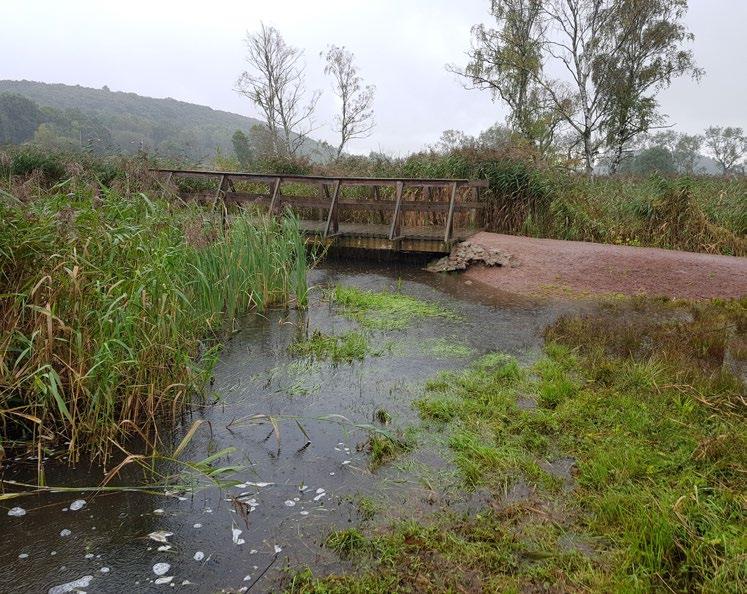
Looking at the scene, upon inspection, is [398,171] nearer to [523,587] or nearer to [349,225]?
[349,225]

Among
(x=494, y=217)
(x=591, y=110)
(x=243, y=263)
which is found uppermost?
(x=591, y=110)

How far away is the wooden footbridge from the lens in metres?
10.7

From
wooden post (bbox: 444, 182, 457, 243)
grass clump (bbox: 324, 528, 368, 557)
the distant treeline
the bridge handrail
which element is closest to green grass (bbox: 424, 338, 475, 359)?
grass clump (bbox: 324, 528, 368, 557)

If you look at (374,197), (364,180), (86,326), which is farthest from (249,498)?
(374,197)

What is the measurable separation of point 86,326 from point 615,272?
8.17 metres

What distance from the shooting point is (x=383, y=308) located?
24.0ft

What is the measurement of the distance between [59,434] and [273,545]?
73.7 inches

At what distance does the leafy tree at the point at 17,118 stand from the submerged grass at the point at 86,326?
1348 inches

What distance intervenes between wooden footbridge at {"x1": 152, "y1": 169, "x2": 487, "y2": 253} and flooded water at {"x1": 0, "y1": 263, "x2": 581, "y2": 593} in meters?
5.63

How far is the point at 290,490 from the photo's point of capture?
309 cm

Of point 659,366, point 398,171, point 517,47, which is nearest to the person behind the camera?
point 659,366

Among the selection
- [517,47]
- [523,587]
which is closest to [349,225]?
[523,587]

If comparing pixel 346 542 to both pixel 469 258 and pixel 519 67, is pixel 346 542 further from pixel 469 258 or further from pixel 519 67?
pixel 519 67

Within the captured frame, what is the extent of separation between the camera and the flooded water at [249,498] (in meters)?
2.45
